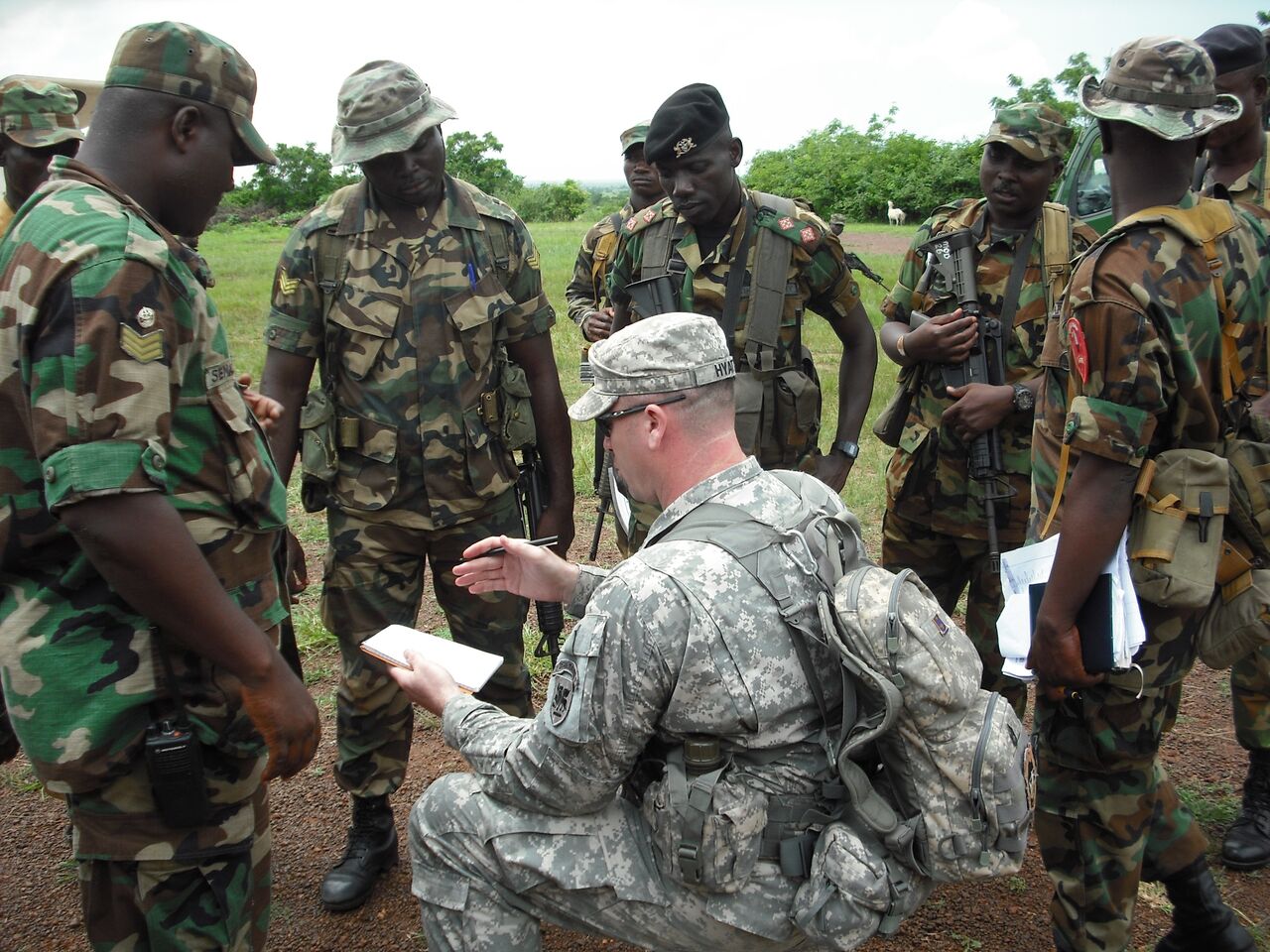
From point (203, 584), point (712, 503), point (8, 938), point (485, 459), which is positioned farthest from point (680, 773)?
point (8, 938)

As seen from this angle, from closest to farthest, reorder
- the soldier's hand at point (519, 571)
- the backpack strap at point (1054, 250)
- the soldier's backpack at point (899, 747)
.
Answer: the soldier's backpack at point (899, 747) < the soldier's hand at point (519, 571) < the backpack strap at point (1054, 250)

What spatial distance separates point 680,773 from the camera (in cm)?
210

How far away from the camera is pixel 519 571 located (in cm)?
273

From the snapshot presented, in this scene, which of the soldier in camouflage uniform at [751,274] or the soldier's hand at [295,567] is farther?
the soldier in camouflage uniform at [751,274]

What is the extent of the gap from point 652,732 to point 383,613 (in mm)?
1548

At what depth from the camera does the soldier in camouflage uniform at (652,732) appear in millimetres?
2027

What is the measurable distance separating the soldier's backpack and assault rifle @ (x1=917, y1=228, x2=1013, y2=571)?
158 cm

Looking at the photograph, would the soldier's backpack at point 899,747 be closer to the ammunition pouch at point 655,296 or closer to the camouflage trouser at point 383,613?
the camouflage trouser at point 383,613

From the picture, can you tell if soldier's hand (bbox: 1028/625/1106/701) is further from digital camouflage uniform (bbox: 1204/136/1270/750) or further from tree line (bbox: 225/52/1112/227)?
tree line (bbox: 225/52/1112/227)

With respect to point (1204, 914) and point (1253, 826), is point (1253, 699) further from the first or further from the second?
point (1204, 914)

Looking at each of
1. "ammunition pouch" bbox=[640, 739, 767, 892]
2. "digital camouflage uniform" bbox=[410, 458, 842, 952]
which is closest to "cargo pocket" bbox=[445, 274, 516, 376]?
"digital camouflage uniform" bbox=[410, 458, 842, 952]

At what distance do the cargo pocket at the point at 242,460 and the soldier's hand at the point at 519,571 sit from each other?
0.57 m

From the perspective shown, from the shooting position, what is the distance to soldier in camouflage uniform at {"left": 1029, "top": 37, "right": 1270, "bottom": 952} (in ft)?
7.58

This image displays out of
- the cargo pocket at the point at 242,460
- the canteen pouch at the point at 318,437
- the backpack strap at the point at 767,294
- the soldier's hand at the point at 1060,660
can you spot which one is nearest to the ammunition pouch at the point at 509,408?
the canteen pouch at the point at 318,437
